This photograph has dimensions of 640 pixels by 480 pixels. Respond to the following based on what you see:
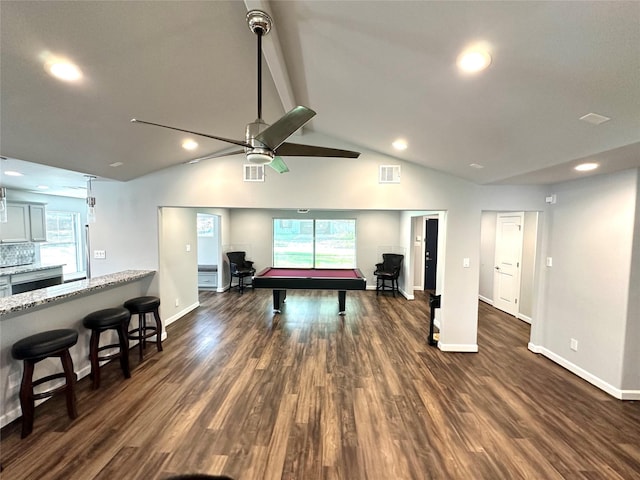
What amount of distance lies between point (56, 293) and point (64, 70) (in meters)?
2.15

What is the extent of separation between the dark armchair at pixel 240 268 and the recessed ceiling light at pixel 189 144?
165 inches

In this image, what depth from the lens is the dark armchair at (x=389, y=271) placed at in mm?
6992

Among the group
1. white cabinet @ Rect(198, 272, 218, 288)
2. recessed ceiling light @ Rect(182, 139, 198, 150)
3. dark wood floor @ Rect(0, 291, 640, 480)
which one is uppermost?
recessed ceiling light @ Rect(182, 139, 198, 150)

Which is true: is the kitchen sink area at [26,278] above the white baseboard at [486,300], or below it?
above

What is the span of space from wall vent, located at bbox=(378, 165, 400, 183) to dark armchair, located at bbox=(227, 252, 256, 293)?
15.6 ft

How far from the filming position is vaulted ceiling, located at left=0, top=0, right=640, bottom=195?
1.37 metres

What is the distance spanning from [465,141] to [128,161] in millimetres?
3904

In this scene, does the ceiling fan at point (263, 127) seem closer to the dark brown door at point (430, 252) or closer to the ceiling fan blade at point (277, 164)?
the ceiling fan blade at point (277, 164)

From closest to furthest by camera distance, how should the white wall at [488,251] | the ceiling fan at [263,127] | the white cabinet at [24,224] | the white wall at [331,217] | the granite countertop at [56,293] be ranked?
the ceiling fan at [263,127], the granite countertop at [56,293], the white cabinet at [24,224], the white wall at [488,251], the white wall at [331,217]

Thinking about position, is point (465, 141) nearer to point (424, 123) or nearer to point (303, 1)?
point (424, 123)

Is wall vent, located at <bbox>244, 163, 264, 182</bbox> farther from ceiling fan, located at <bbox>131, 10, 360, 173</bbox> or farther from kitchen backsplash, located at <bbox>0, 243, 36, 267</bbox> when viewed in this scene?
kitchen backsplash, located at <bbox>0, 243, 36, 267</bbox>

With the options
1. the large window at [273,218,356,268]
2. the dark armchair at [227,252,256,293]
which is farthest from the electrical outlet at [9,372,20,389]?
the large window at [273,218,356,268]

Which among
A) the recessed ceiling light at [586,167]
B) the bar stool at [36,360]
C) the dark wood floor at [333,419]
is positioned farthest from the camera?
the recessed ceiling light at [586,167]

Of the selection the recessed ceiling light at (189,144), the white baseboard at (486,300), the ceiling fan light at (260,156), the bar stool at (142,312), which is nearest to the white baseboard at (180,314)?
the bar stool at (142,312)
